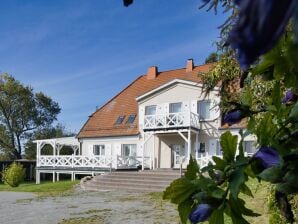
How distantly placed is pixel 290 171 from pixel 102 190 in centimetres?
2052

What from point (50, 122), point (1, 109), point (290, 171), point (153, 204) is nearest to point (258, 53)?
point (290, 171)

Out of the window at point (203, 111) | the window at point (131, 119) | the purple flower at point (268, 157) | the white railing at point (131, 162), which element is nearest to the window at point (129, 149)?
the white railing at point (131, 162)

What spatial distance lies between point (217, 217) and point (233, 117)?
24 cm

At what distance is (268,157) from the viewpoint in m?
0.72

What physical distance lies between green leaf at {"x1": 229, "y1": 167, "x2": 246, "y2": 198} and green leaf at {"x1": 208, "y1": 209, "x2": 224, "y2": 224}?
72 millimetres

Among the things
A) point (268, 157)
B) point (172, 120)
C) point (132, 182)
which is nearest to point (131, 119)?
point (172, 120)

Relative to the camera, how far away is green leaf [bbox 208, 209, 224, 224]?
811 mm

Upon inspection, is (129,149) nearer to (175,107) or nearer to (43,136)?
(175,107)

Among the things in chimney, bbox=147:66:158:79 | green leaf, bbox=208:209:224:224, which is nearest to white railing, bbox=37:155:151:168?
chimney, bbox=147:66:158:79

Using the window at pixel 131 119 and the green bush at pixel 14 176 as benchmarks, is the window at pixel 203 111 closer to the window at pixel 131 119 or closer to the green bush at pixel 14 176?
the window at pixel 131 119

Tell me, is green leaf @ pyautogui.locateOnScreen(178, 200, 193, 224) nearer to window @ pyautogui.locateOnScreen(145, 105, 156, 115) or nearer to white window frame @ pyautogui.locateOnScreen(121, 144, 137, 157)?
window @ pyautogui.locateOnScreen(145, 105, 156, 115)

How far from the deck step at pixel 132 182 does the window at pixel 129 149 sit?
6355 millimetres

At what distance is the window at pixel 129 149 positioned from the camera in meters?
30.0

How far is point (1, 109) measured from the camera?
46688 millimetres
